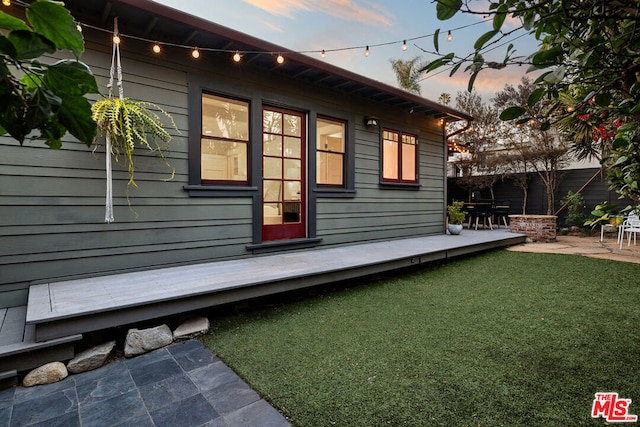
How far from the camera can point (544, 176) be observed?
9.73 m

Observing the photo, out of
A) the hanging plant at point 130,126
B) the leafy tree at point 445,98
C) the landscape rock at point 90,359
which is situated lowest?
the landscape rock at point 90,359

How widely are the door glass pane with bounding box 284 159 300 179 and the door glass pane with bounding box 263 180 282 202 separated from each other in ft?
0.60

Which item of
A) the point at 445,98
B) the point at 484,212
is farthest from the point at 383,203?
the point at 445,98

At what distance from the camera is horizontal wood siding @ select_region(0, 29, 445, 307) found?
289 cm

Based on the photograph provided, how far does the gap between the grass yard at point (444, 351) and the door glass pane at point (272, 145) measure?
206cm

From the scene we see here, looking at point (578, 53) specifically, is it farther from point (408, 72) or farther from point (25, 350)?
point (408, 72)

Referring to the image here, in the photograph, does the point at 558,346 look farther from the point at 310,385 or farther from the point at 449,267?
the point at 449,267

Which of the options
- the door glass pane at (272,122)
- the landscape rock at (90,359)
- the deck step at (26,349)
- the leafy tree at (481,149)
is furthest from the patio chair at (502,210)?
the deck step at (26,349)

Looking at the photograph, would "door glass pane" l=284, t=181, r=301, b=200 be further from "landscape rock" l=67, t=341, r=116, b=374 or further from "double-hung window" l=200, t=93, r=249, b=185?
"landscape rock" l=67, t=341, r=116, b=374

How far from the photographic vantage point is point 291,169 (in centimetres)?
480

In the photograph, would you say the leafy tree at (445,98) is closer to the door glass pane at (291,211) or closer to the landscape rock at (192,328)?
the door glass pane at (291,211)

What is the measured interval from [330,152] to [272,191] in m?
1.23

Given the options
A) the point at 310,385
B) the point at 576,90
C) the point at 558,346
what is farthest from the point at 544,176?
the point at 310,385

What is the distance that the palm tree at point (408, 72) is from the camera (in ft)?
36.4
